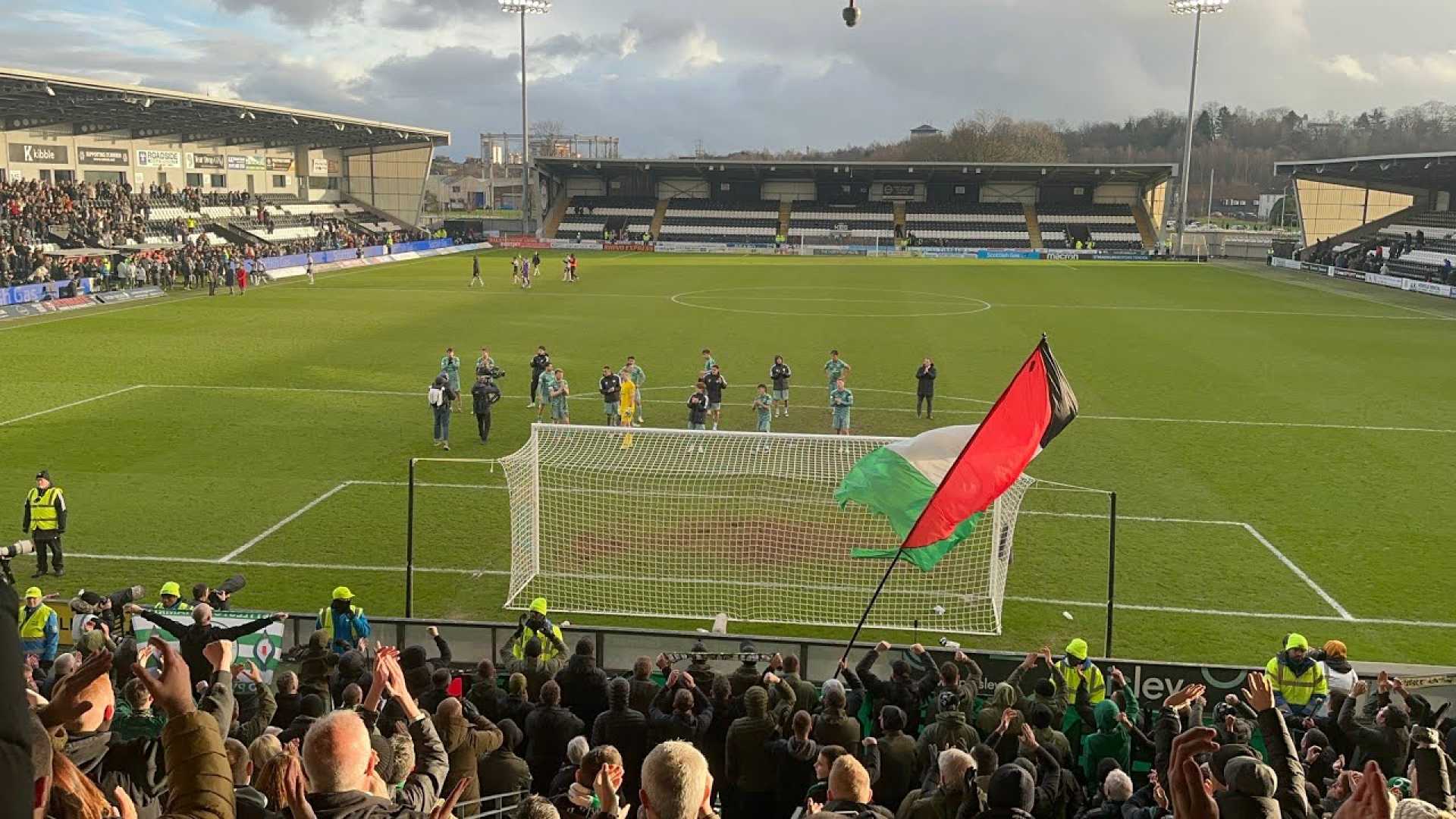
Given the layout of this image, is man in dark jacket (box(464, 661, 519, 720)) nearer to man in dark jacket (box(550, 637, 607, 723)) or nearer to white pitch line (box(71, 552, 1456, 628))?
man in dark jacket (box(550, 637, 607, 723))

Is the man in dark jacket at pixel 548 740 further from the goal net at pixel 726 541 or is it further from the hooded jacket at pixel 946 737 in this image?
the goal net at pixel 726 541

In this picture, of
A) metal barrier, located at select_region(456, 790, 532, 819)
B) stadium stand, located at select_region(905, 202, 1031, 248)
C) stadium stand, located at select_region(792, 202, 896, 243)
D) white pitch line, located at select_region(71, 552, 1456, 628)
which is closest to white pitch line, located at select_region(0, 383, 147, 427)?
white pitch line, located at select_region(71, 552, 1456, 628)

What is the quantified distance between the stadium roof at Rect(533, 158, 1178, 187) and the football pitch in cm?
3765

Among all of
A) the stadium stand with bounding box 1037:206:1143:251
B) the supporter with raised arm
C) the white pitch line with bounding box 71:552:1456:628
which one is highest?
the stadium stand with bounding box 1037:206:1143:251

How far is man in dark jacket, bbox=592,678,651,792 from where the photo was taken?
7125 mm

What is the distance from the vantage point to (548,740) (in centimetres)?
721

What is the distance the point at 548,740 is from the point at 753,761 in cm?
138

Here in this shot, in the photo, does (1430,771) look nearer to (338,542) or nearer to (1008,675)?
(1008,675)

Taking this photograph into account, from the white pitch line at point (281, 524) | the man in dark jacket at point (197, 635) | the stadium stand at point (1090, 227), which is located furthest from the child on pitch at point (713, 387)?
the stadium stand at point (1090, 227)

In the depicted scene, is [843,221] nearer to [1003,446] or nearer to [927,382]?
[927,382]

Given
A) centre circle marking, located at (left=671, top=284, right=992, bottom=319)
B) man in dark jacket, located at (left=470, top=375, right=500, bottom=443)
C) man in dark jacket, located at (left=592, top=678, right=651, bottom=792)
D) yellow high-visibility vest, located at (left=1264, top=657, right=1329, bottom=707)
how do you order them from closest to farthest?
man in dark jacket, located at (left=592, top=678, right=651, bottom=792) < yellow high-visibility vest, located at (left=1264, top=657, right=1329, bottom=707) < man in dark jacket, located at (left=470, top=375, right=500, bottom=443) < centre circle marking, located at (left=671, top=284, right=992, bottom=319)

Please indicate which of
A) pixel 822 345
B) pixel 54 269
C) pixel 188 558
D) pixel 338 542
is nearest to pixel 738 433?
pixel 338 542

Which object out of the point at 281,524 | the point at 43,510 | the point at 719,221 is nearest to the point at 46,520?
the point at 43,510

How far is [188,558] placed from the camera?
14641 millimetres
